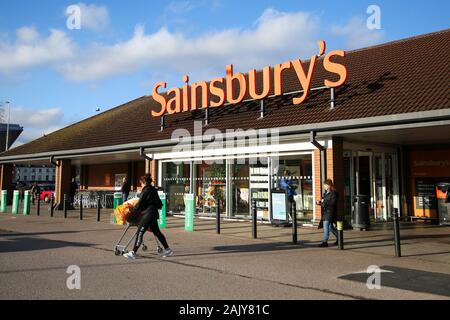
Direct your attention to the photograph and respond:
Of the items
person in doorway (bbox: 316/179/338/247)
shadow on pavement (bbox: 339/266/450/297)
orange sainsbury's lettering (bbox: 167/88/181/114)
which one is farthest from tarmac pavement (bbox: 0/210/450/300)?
orange sainsbury's lettering (bbox: 167/88/181/114)

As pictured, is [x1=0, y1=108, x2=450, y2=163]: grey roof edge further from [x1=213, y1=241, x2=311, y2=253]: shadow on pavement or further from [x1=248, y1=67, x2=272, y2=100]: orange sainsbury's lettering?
[x1=213, y1=241, x2=311, y2=253]: shadow on pavement

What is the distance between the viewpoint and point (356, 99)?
14.4 metres

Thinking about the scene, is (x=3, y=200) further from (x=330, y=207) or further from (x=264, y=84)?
(x=330, y=207)

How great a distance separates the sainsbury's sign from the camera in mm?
15109

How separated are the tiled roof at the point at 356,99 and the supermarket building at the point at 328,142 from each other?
0.05 meters

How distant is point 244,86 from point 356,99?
460cm

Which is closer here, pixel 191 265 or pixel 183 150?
pixel 191 265

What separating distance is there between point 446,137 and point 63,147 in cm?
1812

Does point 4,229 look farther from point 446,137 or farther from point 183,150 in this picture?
point 446,137

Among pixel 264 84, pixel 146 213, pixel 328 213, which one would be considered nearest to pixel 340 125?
pixel 328 213
